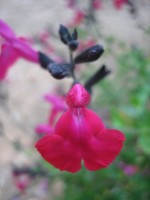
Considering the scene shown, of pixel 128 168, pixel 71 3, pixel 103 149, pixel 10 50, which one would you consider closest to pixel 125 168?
pixel 128 168

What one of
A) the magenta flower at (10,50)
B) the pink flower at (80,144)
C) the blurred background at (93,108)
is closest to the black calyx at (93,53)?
the pink flower at (80,144)

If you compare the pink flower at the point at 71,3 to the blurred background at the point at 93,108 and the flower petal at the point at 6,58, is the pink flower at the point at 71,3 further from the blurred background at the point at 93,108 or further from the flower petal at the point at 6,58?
the flower petal at the point at 6,58

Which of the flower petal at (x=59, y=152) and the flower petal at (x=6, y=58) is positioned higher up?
the flower petal at (x=6, y=58)

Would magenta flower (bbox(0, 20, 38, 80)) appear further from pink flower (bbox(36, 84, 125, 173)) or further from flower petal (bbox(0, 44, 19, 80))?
pink flower (bbox(36, 84, 125, 173))

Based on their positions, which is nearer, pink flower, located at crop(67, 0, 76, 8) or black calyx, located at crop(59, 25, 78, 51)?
black calyx, located at crop(59, 25, 78, 51)

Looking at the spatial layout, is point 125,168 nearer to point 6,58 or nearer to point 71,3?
point 6,58

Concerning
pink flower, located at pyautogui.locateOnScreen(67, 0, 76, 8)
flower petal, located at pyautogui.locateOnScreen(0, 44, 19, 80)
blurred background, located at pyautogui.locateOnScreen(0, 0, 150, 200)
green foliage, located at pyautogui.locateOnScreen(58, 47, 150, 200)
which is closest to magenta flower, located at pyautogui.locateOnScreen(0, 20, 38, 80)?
flower petal, located at pyautogui.locateOnScreen(0, 44, 19, 80)

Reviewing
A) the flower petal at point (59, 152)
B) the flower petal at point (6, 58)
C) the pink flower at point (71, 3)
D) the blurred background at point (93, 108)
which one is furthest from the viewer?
the pink flower at point (71, 3)
